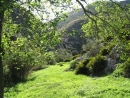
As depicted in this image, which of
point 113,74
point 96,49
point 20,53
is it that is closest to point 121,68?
point 113,74

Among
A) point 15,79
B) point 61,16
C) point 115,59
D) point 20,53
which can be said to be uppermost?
point 61,16

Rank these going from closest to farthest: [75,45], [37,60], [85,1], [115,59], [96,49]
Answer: [85,1]
[37,60]
[115,59]
[96,49]
[75,45]

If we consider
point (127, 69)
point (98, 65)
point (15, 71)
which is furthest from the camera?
point (15, 71)

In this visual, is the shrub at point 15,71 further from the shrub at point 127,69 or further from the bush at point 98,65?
the shrub at point 127,69

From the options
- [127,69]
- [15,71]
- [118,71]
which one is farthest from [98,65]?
[15,71]

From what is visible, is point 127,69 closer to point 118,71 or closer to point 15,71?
point 118,71

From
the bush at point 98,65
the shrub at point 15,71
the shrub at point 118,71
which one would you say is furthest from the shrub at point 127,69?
the shrub at point 15,71

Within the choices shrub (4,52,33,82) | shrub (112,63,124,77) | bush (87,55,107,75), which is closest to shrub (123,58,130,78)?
shrub (112,63,124,77)

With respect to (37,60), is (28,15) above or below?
above

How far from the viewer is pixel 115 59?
30719mm

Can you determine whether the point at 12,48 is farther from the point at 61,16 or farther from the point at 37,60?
the point at 61,16

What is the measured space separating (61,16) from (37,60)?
3.51 meters

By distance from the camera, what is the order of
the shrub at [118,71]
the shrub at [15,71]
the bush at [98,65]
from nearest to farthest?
the shrub at [118,71] → the bush at [98,65] → the shrub at [15,71]

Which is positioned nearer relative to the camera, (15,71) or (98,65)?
(98,65)
